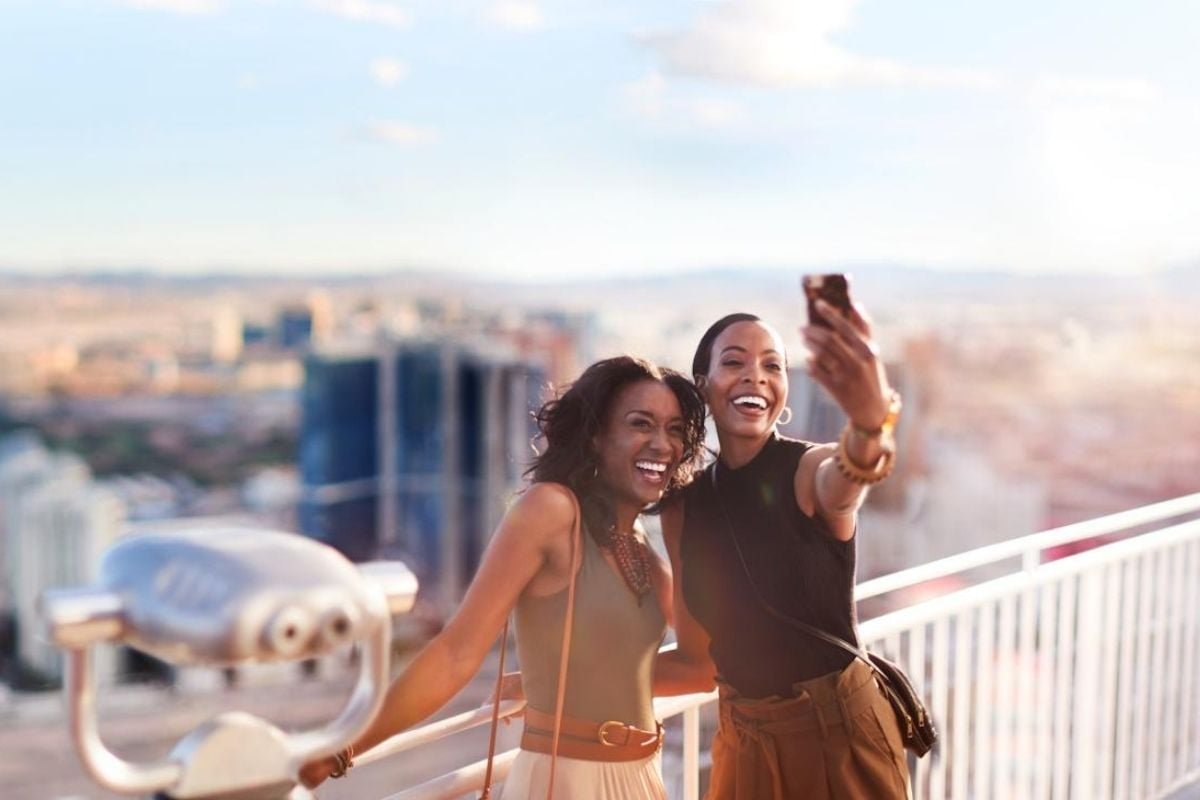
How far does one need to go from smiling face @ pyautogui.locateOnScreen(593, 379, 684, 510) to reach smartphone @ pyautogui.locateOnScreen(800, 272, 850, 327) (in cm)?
26

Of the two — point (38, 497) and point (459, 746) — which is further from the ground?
point (38, 497)

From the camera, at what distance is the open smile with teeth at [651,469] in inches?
54.9

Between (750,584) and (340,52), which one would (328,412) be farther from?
(750,584)

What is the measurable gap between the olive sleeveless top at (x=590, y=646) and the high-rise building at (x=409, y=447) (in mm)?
54767

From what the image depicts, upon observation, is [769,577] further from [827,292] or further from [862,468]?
[827,292]

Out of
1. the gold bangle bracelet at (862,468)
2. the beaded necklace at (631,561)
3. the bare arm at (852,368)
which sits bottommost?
the beaded necklace at (631,561)

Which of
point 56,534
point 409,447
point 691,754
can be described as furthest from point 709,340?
point 409,447

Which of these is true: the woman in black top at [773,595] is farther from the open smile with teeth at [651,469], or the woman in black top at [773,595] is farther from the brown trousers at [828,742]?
the open smile with teeth at [651,469]

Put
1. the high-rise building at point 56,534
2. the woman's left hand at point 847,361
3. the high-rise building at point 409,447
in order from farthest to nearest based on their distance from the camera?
the high-rise building at point 409,447 < the high-rise building at point 56,534 < the woman's left hand at point 847,361

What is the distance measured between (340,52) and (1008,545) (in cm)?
6794

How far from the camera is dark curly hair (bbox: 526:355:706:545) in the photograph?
1.39 m

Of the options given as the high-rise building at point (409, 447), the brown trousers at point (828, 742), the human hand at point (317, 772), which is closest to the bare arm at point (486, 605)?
the human hand at point (317, 772)

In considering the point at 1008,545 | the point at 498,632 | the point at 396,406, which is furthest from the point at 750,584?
the point at 396,406

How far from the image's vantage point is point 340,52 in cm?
6581
